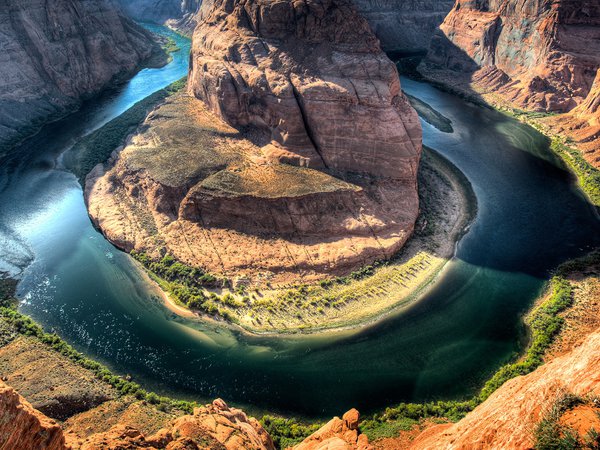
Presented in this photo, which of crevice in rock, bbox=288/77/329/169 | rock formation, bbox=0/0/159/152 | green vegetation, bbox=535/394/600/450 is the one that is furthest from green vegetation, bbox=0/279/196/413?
rock formation, bbox=0/0/159/152

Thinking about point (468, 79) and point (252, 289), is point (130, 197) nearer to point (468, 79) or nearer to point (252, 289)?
point (252, 289)

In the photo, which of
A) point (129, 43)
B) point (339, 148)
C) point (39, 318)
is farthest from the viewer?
point (129, 43)

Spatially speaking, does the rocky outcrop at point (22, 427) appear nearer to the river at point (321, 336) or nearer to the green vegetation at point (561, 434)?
the river at point (321, 336)

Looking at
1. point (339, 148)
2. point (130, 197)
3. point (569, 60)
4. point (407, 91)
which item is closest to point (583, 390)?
point (339, 148)

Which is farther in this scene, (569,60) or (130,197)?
(569,60)

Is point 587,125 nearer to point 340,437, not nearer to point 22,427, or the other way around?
point 340,437

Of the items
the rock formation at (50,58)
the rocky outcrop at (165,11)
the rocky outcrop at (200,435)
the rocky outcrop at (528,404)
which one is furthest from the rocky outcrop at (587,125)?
the rocky outcrop at (165,11)

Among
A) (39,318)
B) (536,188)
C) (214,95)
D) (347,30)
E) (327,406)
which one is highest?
(347,30)
